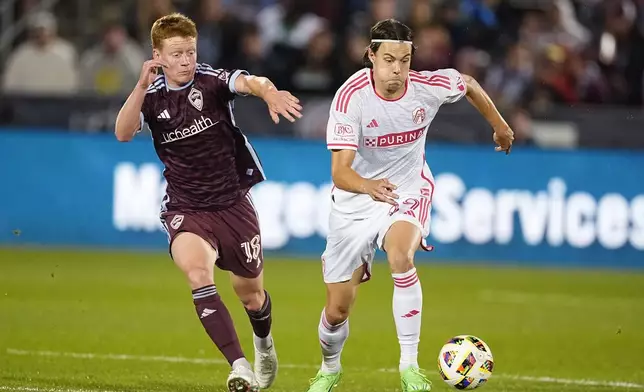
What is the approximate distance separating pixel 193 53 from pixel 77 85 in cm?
1134

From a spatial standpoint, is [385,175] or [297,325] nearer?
[385,175]

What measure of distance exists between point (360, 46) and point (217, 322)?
1155 cm

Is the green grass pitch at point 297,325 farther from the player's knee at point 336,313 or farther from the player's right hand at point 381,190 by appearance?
the player's right hand at point 381,190

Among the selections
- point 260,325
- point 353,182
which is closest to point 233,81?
point 353,182

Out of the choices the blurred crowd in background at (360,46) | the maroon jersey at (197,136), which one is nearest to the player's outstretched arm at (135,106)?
the maroon jersey at (197,136)

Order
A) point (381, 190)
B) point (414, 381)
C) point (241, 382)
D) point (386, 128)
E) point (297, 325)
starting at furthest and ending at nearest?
point (297, 325) < point (386, 128) < point (414, 381) < point (381, 190) < point (241, 382)

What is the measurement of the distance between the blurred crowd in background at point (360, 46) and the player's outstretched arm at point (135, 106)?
10315 millimetres

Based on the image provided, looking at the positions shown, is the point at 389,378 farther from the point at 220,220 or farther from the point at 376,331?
the point at 376,331

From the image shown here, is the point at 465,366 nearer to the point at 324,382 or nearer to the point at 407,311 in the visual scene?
the point at 407,311

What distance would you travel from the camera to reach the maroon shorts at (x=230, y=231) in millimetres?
8586

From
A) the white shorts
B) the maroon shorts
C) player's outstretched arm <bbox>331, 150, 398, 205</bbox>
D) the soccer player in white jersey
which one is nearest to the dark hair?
the soccer player in white jersey

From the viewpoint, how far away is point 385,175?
8.62 m

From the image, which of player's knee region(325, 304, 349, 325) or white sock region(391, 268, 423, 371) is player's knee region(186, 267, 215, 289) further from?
white sock region(391, 268, 423, 371)

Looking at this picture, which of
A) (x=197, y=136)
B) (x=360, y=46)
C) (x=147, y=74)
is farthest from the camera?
(x=360, y=46)
